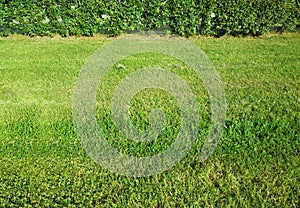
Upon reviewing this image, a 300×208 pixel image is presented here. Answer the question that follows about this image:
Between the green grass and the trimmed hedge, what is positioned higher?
the green grass

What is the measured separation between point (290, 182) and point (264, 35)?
803 centimetres

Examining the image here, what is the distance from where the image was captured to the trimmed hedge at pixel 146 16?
401 inches

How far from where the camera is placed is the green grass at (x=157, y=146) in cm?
339

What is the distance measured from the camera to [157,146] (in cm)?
415

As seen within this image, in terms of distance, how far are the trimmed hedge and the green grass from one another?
356cm

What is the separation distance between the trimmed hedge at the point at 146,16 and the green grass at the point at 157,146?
3562mm

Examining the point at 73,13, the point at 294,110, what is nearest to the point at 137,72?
the point at 294,110

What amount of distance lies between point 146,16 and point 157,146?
7.07 m

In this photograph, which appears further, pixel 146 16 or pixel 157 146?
pixel 146 16

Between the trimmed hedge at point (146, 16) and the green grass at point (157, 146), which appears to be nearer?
the green grass at point (157, 146)

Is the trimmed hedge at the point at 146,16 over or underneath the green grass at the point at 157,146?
underneath

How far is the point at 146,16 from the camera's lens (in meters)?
10.5

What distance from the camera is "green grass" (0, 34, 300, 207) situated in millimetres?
3391

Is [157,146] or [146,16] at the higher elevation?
[157,146]
